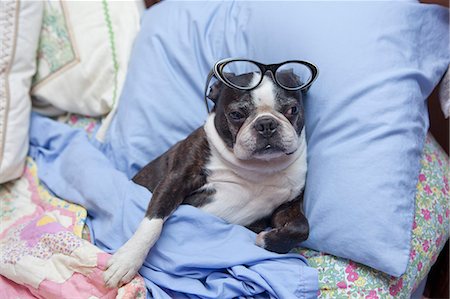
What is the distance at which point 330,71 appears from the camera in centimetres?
140

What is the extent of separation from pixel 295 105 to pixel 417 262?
1.73ft

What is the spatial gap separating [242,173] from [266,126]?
0.21 meters

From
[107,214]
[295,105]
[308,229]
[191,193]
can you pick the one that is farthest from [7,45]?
[308,229]

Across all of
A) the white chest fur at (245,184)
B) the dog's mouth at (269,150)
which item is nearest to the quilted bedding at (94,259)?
the white chest fur at (245,184)

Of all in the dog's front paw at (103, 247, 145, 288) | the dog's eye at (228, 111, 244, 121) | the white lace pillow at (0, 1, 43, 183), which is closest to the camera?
the dog's front paw at (103, 247, 145, 288)

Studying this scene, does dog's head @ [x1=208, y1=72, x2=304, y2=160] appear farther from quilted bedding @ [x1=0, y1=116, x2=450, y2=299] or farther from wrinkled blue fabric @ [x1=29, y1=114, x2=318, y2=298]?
quilted bedding @ [x1=0, y1=116, x2=450, y2=299]

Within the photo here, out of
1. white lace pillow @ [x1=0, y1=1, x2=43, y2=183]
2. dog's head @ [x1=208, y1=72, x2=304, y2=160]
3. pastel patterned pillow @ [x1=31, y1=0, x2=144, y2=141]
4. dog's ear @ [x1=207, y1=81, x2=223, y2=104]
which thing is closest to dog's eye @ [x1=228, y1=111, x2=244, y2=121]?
dog's head @ [x1=208, y1=72, x2=304, y2=160]

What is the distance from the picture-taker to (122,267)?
49.0 inches

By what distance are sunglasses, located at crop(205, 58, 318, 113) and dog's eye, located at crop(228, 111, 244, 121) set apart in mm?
71

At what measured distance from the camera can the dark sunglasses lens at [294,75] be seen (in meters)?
1.36

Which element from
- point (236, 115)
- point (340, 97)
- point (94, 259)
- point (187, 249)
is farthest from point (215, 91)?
point (94, 259)

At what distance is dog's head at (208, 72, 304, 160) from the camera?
50.1 inches

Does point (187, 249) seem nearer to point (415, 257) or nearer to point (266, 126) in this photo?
point (266, 126)

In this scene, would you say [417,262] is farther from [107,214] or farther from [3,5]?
[3,5]
